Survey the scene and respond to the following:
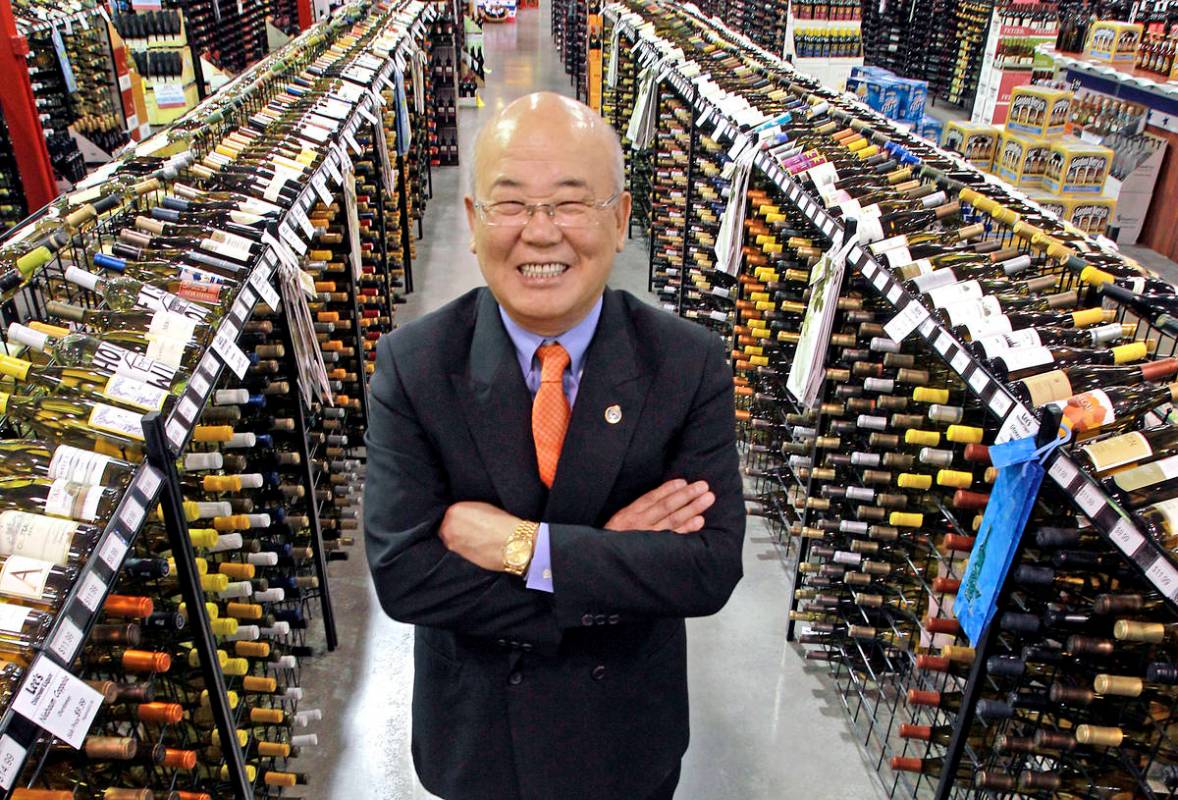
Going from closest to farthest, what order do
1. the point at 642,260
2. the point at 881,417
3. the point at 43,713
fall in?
the point at 43,713, the point at 881,417, the point at 642,260

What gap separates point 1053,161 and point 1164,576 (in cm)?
592

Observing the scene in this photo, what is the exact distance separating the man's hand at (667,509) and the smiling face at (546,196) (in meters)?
0.36

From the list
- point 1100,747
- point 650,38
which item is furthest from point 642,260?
point 1100,747

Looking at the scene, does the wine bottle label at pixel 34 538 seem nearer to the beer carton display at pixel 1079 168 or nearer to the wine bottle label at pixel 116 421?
the wine bottle label at pixel 116 421

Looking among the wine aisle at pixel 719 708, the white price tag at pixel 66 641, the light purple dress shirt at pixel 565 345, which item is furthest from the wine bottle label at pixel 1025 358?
the white price tag at pixel 66 641

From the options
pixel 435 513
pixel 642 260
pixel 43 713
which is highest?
pixel 435 513

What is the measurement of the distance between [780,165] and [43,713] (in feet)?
10.2

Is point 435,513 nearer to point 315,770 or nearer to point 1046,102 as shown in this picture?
point 315,770

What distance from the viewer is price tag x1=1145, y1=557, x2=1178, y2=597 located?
151 centimetres

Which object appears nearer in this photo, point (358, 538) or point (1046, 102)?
point (358, 538)

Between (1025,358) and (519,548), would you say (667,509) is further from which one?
(1025,358)

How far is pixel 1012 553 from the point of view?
6.35 feet

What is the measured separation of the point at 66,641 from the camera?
1.32m

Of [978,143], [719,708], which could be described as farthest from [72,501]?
[978,143]
